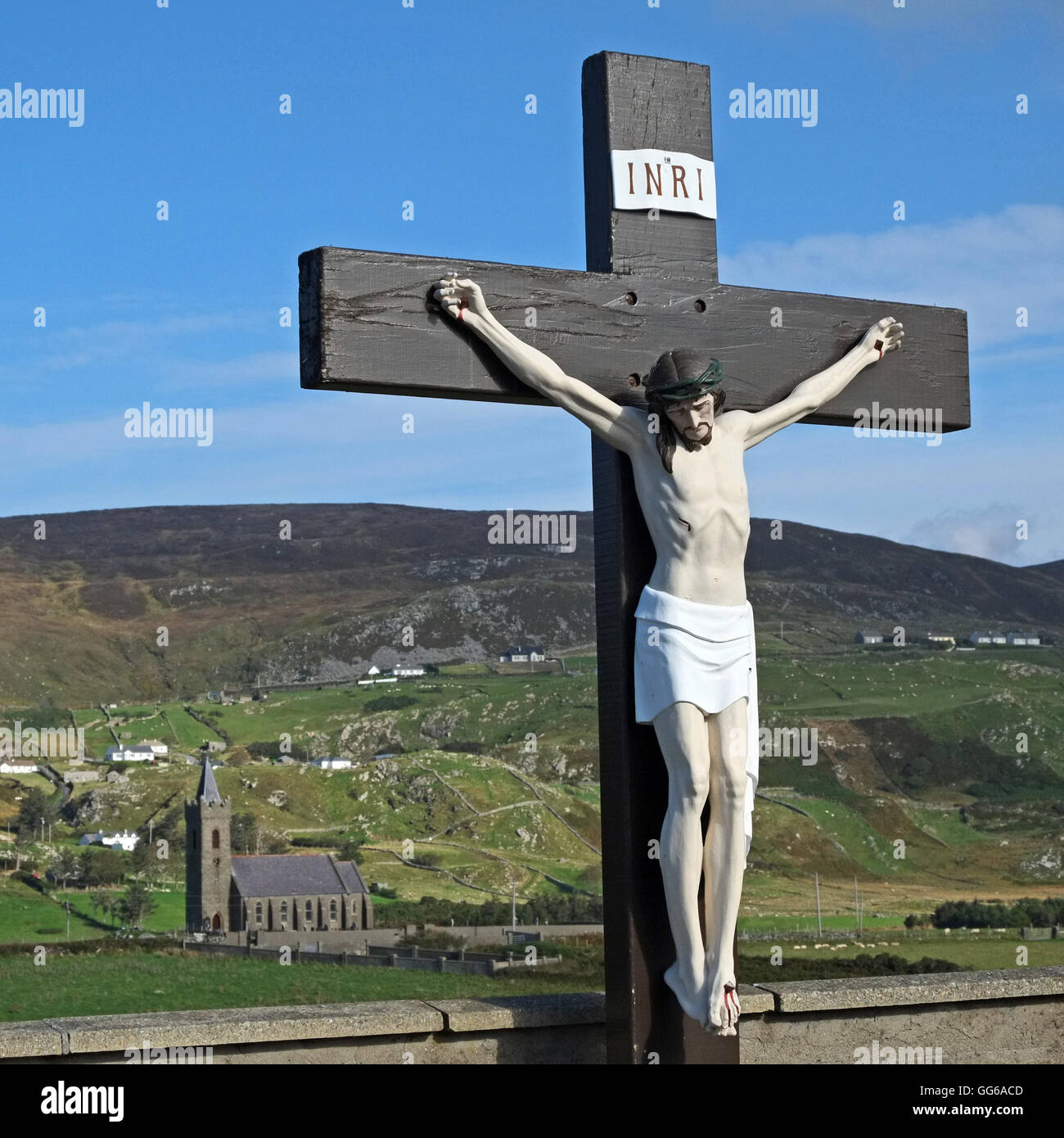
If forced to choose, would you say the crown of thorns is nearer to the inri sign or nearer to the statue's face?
the statue's face

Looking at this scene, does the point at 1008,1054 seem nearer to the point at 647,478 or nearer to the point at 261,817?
the point at 647,478

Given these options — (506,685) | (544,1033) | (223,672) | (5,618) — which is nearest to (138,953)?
(544,1033)

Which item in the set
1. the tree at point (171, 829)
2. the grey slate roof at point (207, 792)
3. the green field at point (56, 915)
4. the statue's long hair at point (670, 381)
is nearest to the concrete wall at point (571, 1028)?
the statue's long hair at point (670, 381)

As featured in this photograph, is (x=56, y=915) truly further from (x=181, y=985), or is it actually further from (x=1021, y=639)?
(x=1021, y=639)

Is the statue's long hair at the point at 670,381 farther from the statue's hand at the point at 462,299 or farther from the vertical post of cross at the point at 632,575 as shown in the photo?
the statue's hand at the point at 462,299

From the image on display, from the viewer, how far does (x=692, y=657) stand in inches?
231

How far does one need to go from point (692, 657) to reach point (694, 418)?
0.98m

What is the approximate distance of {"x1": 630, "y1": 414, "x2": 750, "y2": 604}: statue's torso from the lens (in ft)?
19.5

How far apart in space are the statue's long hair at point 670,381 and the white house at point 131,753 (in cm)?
13143

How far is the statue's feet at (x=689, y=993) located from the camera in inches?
231

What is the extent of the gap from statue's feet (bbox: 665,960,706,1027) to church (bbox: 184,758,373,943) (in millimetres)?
76615

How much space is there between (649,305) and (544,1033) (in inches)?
130

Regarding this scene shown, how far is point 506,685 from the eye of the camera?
156 metres

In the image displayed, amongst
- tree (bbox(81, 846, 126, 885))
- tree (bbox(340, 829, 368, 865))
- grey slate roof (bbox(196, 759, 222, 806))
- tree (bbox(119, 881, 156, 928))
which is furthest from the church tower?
tree (bbox(81, 846, 126, 885))
